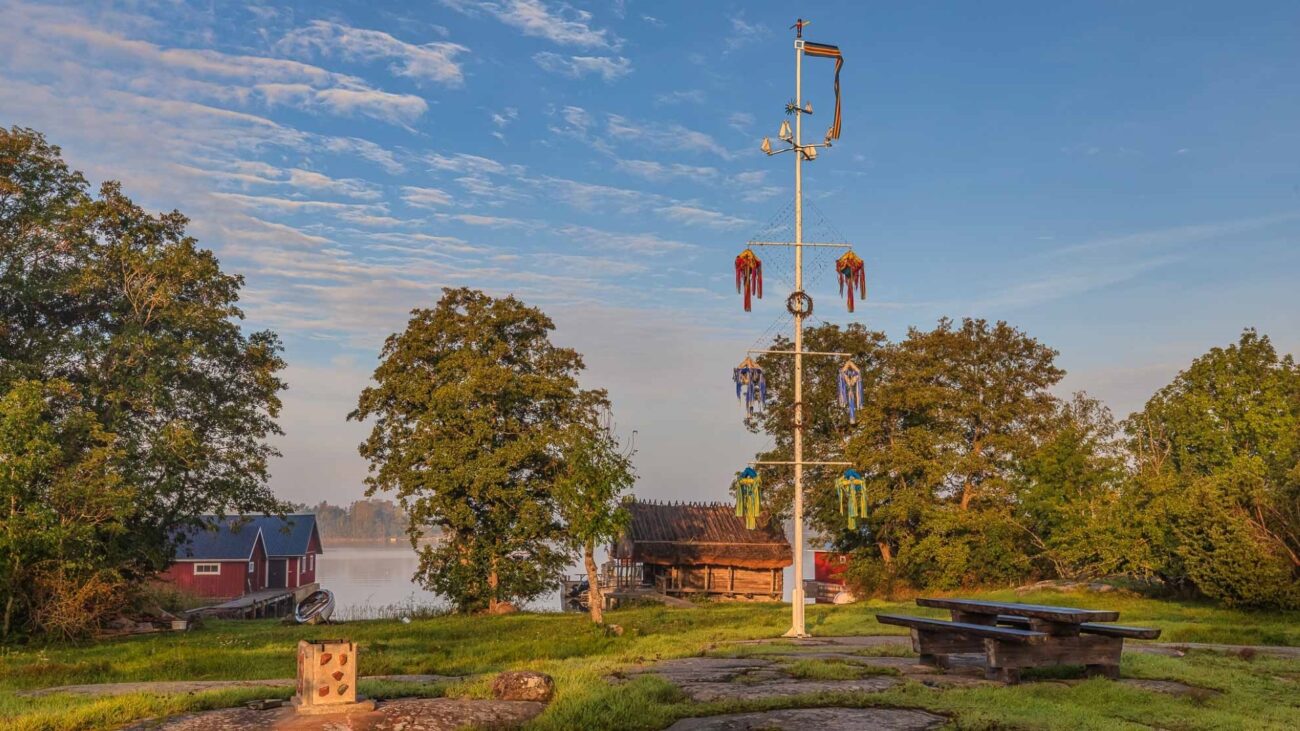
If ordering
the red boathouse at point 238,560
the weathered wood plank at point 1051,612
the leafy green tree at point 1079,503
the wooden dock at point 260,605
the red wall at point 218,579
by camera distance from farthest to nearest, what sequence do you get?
the red boathouse at point 238,560, the red wall at point 218,579, the wooden dock at point 260,605, the leafy green tree at point 1079,503, the weathered wood plank at point 1051,612

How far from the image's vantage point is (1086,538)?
32062 millimetres

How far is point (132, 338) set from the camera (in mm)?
27922

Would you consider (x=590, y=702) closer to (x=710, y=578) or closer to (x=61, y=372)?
(x=61, y=372)

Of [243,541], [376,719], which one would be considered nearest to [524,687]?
[376,719]

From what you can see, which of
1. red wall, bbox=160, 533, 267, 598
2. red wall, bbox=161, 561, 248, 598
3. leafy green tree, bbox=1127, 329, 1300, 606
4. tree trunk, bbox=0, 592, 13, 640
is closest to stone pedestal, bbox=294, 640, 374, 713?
tree trunk, bbox=0, 592, 13, 640

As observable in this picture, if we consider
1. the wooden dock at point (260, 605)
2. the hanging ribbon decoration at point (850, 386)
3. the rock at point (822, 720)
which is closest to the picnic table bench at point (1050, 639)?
the rock at point (822, 720)

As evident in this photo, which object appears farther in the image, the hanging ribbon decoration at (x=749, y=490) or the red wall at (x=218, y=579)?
the red wall at (x=218, y=579)

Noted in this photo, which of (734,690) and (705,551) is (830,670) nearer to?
(734,690)

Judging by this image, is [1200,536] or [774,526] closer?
[1200,536]

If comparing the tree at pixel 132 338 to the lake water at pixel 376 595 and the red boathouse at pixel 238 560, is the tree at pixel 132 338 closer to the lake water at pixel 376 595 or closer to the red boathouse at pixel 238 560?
the lake water at pixel 376 595

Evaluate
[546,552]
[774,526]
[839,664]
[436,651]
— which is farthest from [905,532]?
[839,664]

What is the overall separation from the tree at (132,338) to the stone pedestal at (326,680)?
63.4ft

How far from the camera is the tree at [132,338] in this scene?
1095 inches

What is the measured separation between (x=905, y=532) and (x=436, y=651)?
2578 centimetres
